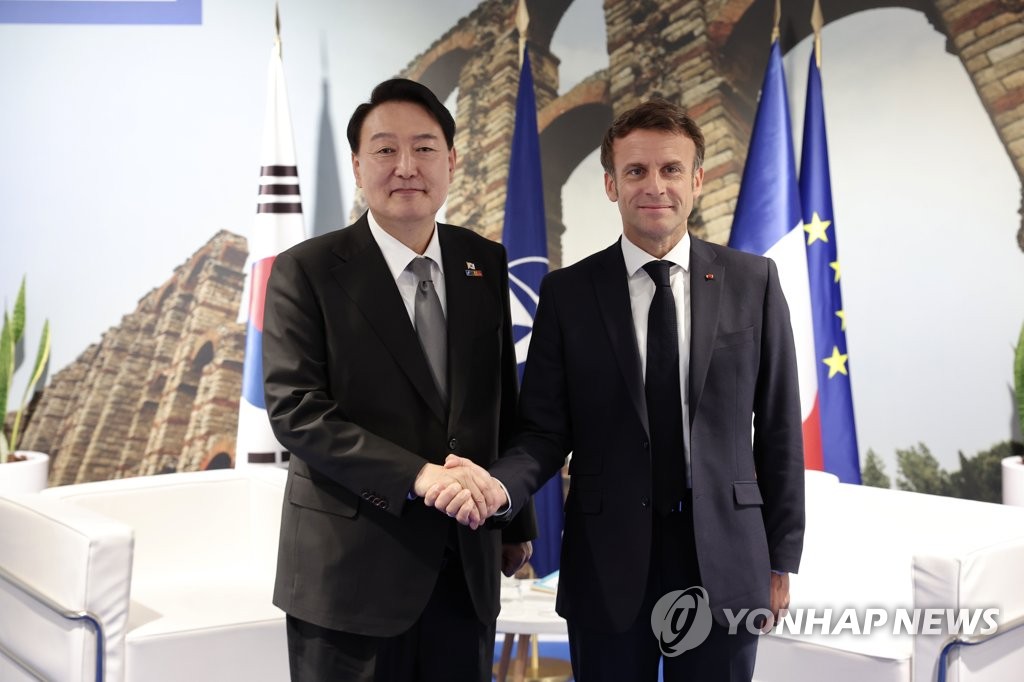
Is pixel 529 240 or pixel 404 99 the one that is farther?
pixel 529 240

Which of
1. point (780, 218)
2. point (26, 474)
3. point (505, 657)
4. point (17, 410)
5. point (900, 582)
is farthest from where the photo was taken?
point (17, 410)

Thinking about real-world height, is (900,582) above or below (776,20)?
below

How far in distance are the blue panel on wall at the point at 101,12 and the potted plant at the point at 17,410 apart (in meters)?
1.39

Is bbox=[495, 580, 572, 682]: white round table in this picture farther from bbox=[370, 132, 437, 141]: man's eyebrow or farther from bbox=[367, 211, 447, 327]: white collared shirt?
bbox=[370, 132, 437, 141]: man's eyebrow

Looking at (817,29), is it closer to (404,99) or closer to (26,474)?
(404,99)

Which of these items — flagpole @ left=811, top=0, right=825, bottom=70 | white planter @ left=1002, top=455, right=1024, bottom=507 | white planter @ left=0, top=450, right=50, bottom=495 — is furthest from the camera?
flagpole @ left=811, top=0, right=825, bottom=70

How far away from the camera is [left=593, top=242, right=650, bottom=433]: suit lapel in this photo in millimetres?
1880

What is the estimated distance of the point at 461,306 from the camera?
1984mm

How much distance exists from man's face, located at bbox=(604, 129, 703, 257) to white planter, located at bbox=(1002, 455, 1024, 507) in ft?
9.63

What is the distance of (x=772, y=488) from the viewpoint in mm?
1971

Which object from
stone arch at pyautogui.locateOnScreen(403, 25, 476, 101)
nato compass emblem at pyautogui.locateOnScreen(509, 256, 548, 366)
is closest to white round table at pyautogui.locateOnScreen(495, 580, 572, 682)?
nato compass emblem at pyautogui.locateOnScreen(509, 256, 548, 366)

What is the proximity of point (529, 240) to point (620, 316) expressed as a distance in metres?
3.04

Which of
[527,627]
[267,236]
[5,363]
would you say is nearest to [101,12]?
[267,236]

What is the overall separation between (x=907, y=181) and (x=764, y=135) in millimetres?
745
